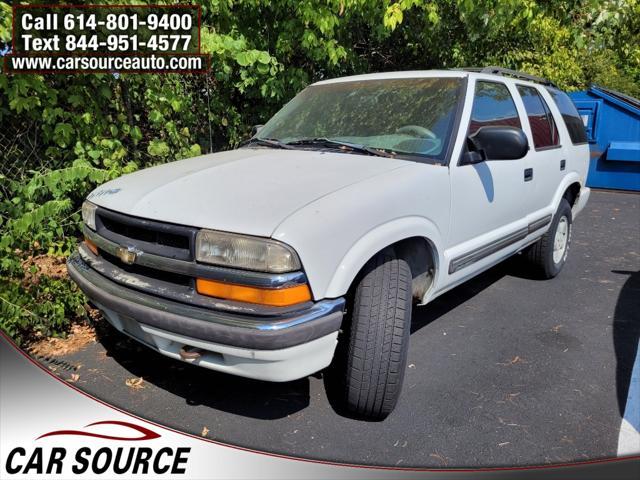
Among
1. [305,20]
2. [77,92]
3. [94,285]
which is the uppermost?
[305,20]

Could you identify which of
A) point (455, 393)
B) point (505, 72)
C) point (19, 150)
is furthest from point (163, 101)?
point (455, 393)

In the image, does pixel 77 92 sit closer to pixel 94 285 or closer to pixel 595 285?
pixel 94 285

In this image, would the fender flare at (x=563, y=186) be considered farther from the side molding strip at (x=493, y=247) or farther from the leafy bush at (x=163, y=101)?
the leafy bush at (x=163, y=101)

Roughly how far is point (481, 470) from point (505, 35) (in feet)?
26.4

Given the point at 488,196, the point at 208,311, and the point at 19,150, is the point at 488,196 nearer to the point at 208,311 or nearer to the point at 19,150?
the point at 208,311

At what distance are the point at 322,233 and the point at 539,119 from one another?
9.78ft

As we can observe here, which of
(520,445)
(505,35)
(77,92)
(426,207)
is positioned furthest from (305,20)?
(505,35)

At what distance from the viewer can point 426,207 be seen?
268 cm

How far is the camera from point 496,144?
2.93 metres

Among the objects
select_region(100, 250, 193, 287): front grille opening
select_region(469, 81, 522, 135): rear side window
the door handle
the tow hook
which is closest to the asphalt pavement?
the tow hook

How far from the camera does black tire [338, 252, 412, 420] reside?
2.35 metres

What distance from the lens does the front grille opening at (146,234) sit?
227cm

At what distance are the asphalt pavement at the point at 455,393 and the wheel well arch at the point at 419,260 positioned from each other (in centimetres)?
57

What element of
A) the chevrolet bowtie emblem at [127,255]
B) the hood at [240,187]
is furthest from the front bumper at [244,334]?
the hood at [240,187]
